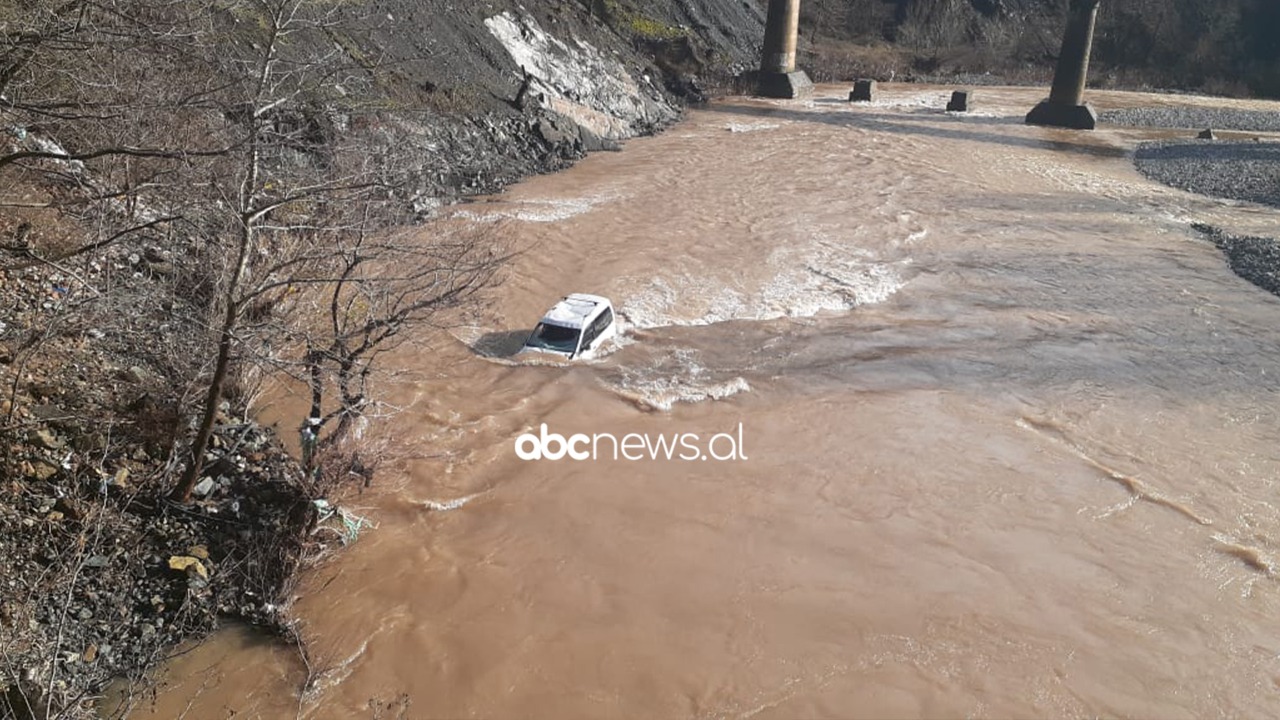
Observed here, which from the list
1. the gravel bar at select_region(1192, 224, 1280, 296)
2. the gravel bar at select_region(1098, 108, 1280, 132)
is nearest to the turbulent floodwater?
the gravel bar at select_region(1192, 224, 1280, 296)

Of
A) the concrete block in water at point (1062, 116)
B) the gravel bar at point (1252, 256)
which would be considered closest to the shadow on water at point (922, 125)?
the concrete block in water at point (1062, 116)

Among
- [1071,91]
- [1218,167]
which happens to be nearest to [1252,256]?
[1218,167]

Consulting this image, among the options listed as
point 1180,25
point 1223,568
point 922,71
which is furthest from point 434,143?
point 1180,25

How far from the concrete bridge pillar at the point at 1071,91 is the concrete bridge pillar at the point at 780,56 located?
10164 mm

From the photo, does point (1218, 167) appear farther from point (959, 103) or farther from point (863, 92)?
point (863, 92)

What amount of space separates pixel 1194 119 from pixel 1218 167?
451 inches

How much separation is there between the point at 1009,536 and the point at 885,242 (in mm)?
11523

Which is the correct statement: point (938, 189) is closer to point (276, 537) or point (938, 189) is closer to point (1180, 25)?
point (276, 537)

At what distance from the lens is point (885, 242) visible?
20391 mm

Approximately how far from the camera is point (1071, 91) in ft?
119

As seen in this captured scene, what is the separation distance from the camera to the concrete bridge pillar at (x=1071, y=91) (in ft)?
117

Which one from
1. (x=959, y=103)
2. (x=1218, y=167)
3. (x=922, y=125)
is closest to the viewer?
(x=1218, y=167)

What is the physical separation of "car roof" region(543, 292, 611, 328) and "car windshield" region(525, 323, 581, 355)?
0.31ft

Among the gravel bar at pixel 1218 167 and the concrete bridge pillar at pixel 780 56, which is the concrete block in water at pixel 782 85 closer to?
the concrete bridge pillar at pixel 780 56
